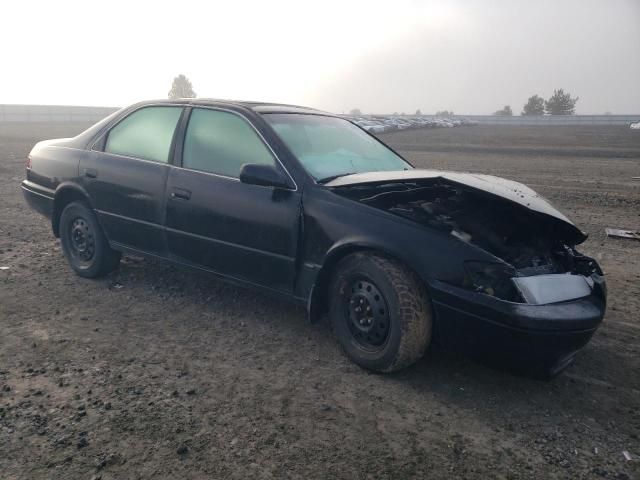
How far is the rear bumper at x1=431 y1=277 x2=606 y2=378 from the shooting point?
2.65m

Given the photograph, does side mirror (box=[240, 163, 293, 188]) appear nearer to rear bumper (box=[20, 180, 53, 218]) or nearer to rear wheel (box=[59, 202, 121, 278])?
rear wheel (box=[59, 202, 121, 278])

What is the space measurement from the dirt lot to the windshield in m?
1.24

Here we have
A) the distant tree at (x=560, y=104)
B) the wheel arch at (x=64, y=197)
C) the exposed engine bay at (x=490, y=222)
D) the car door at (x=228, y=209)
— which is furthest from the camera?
the distant tree at (x=560, y=104)

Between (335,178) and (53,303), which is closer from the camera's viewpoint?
(335,178)

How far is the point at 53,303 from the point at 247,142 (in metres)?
2.10

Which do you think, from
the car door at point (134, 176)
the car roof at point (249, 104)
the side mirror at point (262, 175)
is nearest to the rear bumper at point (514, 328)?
the side mirror at point (262, 175)

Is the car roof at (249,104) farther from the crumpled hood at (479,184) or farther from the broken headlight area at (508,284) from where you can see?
the broken headlight area at (508,284)

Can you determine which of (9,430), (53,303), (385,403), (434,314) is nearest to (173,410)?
(9,430)

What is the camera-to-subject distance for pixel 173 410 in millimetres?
2713

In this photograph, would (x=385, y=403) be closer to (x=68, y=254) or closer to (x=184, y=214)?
(x=184, y=214)

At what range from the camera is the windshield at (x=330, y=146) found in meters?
3.62

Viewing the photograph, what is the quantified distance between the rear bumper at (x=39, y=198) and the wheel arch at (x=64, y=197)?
0.08 metres

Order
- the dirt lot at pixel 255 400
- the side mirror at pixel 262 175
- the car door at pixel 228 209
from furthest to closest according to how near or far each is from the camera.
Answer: the car door at pixel 228 209 < the side mirror at pixel 262 175 < the dirt lot at pixel 255 400

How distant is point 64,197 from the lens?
4766 mm
